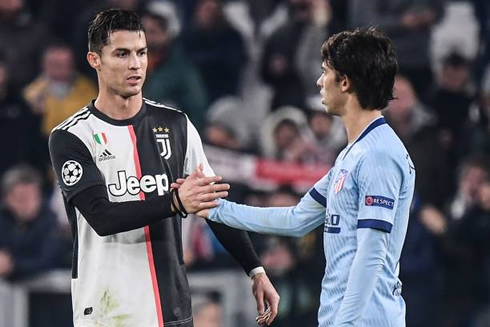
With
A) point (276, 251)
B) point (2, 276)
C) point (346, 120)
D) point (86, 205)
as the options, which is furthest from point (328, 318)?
point (2, 276)

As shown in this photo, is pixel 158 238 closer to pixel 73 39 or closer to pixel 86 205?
pixel 86 205

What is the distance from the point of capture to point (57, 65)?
28.3ft

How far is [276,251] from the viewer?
8461mm

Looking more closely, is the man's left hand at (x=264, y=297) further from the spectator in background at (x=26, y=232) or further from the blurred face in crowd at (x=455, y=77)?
the blurred face in crowd at (x=455, y=77)

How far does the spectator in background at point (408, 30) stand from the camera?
8.59 m

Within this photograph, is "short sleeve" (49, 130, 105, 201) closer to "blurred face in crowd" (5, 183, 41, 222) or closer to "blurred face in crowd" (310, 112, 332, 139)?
"blurred face in crowd" (5, 183, 41, 222)

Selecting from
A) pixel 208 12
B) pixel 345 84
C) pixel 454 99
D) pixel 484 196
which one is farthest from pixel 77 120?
pixel 454 99

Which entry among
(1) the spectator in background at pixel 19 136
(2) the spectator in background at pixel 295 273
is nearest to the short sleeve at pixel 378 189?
(2) the spectator in background at pixel 295 273

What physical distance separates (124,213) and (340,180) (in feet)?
2.69

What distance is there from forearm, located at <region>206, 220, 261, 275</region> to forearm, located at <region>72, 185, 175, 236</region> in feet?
1.52

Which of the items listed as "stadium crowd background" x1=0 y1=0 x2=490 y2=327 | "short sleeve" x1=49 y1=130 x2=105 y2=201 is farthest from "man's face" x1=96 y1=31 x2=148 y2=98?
"stadium crowd background" x1=0 y1=0 x2=490 y2=327

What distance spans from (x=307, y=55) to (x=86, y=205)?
512 cm

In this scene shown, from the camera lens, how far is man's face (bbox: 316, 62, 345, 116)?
11.6ft

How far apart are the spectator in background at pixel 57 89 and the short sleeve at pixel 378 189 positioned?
215 inches
